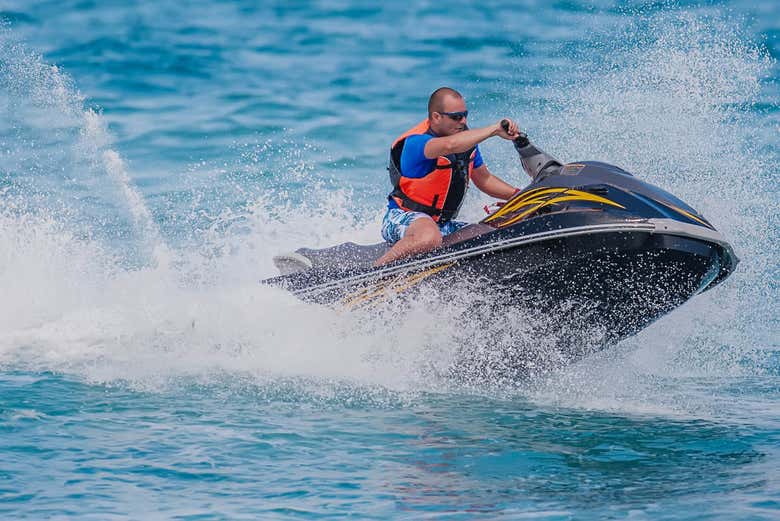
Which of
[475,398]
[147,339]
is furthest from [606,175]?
[147,339]

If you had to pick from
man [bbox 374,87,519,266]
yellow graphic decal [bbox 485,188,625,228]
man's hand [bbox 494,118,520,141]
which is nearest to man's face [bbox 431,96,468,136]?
man [bbox 374,87,519,266]

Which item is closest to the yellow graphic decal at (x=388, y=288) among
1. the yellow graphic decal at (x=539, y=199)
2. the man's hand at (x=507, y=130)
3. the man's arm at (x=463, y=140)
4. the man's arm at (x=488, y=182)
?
the yellow graphic decal at (x=539, y=199)

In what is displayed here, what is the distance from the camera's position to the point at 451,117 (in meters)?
5.43

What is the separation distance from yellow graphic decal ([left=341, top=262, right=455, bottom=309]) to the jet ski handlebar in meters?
A: 0.76

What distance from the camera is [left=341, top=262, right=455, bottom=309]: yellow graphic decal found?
17.5ft

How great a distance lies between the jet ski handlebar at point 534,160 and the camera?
18.0ft

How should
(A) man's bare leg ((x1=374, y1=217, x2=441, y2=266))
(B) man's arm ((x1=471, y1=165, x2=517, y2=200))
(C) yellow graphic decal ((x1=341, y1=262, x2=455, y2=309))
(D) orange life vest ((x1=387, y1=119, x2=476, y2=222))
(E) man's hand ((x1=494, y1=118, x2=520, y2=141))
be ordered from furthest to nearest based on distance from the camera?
(B) man's arm ((x1=471, y1=165, x2=517, y2=200)), (D) orange life vest ((x1=387, y1=119, x2=476, y2=222)), (A) man's bare leg ((x1=374, y1=217, x2=441, y2=266)), (C) yellow graphic decal ((x1=341, y1=262, x2=455, y2=309)), (E) man's hand ((x1=494, y1=118, x2=520, y2=141))

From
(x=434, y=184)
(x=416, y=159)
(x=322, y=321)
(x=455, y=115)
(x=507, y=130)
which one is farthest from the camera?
(x=322, y=321)

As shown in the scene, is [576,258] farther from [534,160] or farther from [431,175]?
[431,175]

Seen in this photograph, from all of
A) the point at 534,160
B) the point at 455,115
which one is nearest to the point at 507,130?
the point at 455,115

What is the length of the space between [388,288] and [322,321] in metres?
0.50

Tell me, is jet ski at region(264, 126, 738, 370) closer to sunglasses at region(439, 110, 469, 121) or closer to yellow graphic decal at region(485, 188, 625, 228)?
yellow graphic decal at region(485, 188, 625, 228)

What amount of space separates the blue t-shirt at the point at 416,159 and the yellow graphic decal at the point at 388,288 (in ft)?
1.99

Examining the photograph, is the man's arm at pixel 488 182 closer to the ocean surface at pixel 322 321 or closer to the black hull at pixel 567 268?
the black hull at pixel 567 268
